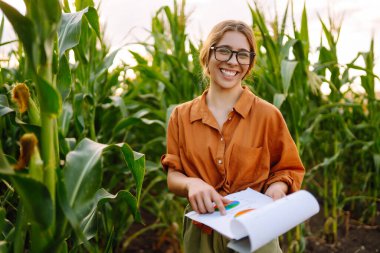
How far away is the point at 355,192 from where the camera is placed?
3.14 meters

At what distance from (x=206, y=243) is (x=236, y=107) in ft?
1.37

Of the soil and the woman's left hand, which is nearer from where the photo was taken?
the woman's left hand

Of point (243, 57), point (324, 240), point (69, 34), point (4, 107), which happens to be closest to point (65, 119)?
point (4, 107)

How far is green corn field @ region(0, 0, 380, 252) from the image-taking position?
94 cm

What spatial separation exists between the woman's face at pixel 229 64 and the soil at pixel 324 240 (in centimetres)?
150

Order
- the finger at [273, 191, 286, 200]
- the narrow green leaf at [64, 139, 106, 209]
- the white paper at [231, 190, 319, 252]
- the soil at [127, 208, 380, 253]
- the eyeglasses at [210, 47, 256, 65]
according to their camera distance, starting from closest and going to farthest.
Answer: the white paper at [231, 190, 319, 252] < the narrow green leaf at [64, 139, 106, 209] < the finger at [273, 191, 286, 200] < the eyeglasses at [210, 47, 256, 65] < the soil at [127, 208, 380, 253]

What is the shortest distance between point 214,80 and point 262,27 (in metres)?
1.00

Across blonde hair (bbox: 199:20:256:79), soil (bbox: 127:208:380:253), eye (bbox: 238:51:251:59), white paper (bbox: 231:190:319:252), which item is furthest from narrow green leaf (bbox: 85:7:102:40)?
soil (bbox: 127:208:380:253)

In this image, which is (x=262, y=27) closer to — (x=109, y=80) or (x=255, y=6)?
(x=255, y=6)

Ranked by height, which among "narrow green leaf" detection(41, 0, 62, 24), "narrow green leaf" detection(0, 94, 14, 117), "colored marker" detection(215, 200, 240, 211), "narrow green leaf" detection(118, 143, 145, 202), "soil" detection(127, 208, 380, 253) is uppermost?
"narrow green leaf" detection(41, 0, 62, 24)

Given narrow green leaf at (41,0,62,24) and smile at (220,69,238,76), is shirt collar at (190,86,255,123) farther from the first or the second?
narrow green leaf at (41,0,62,24)

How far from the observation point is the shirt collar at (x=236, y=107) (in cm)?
126

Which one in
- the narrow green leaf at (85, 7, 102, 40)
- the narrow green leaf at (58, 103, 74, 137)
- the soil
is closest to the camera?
the narrow green leaf at (85, 7, 102, 40)

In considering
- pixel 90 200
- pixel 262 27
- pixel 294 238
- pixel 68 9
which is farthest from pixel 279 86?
pixel 90 200
